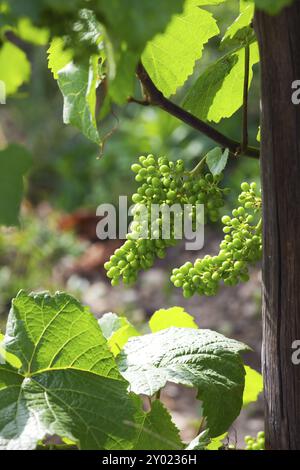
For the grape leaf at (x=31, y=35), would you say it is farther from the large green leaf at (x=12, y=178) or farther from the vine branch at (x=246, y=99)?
the vine branch at (x=246, y=99)

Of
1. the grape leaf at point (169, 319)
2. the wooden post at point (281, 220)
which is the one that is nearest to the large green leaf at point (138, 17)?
the wooden post at point (281, 220)

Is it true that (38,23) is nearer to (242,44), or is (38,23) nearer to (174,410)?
(242,44)

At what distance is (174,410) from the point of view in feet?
11.9

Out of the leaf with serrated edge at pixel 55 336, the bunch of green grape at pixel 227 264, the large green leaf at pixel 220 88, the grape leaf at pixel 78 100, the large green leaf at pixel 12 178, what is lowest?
the leaf with serrated edge at pixel 55 336

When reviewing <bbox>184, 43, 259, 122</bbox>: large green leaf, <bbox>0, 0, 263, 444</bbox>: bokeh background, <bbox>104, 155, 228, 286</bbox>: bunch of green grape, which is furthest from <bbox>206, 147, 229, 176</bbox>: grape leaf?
<bbox>0, 0, 263, 444</bbox>: bokeh background

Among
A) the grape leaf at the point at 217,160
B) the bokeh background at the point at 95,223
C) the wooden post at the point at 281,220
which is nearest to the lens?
the wooden post at the point at 281,220

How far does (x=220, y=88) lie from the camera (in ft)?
4.32

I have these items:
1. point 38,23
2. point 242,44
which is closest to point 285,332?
point 242,44

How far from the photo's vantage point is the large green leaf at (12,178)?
0.78 metres

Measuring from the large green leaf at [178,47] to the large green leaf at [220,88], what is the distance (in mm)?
40

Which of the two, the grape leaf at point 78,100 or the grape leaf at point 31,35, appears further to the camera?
the grape leaf at point 78,100

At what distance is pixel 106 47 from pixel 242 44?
443 millimetres

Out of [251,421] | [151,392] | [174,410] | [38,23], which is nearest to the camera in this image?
[38,23]

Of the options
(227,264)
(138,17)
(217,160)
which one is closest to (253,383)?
(227,264)
